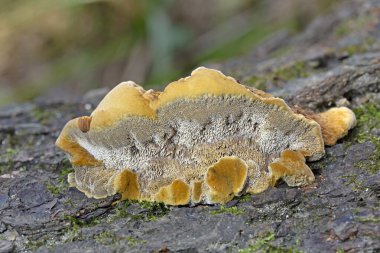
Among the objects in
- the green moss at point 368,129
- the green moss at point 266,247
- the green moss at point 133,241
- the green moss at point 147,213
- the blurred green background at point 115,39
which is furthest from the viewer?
the blurred green background at point 115,39

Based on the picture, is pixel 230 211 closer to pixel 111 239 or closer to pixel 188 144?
pixel 188 144

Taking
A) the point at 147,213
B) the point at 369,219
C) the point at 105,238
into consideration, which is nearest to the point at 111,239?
the point at 105,238

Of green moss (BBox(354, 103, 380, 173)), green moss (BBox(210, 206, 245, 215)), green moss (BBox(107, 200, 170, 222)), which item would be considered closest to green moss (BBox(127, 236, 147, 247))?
green moss (BBox(107, 200, 170, 222))

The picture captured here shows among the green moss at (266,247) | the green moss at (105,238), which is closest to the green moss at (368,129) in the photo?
the green moss at (266,247)

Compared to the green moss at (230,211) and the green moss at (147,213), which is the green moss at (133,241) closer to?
the green moss at (147,213)

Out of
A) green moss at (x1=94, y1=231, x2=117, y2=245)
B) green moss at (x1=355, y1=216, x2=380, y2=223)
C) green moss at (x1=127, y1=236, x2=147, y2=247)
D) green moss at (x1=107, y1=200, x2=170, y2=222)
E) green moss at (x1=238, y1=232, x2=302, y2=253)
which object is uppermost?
green moss at (x1=107, y1=200, x2=170, y2=222)

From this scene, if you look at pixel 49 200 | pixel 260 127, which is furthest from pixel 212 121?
pixel 49 200

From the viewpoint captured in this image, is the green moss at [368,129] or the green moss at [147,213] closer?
the green moss at [147,213]

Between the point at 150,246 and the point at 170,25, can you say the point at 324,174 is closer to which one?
the point at 150,246

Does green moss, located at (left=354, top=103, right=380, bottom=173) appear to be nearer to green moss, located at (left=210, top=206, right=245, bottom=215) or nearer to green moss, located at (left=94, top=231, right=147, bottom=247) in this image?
green moss, located at (left=210, top=206, right=245, bottom=215)
